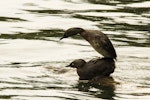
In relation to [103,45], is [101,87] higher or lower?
lower

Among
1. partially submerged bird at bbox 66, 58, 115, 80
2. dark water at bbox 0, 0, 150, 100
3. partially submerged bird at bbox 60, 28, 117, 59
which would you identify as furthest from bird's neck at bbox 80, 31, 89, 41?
dark water at bbox 0, 0, 150, 100

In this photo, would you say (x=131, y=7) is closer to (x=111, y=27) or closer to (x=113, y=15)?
(x=113, y=15)

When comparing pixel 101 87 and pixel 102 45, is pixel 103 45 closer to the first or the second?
pixel 102 45

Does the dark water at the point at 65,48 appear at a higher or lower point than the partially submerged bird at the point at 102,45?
lower

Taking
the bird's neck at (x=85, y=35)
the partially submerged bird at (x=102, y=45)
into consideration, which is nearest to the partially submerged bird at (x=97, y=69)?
the partially submerged bird at (x=102, y=45)

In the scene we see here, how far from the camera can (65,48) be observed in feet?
45.1

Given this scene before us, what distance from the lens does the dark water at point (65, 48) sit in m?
10.2

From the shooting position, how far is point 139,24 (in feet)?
53.3

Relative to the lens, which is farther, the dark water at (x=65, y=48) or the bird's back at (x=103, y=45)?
the bird's back at (x=103, y=45)

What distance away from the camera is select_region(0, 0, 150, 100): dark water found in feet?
33.6

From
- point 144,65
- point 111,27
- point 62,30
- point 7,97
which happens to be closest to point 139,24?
point 111,27

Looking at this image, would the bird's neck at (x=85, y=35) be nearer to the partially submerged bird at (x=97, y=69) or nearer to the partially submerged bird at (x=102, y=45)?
the partially submerged bird at (x=102, y=45)

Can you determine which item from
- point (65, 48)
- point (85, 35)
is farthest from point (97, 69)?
point (65, 48)

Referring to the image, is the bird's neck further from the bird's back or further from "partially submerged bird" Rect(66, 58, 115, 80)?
"partially submerged bird" Rect(66, 58, 115, 80)
